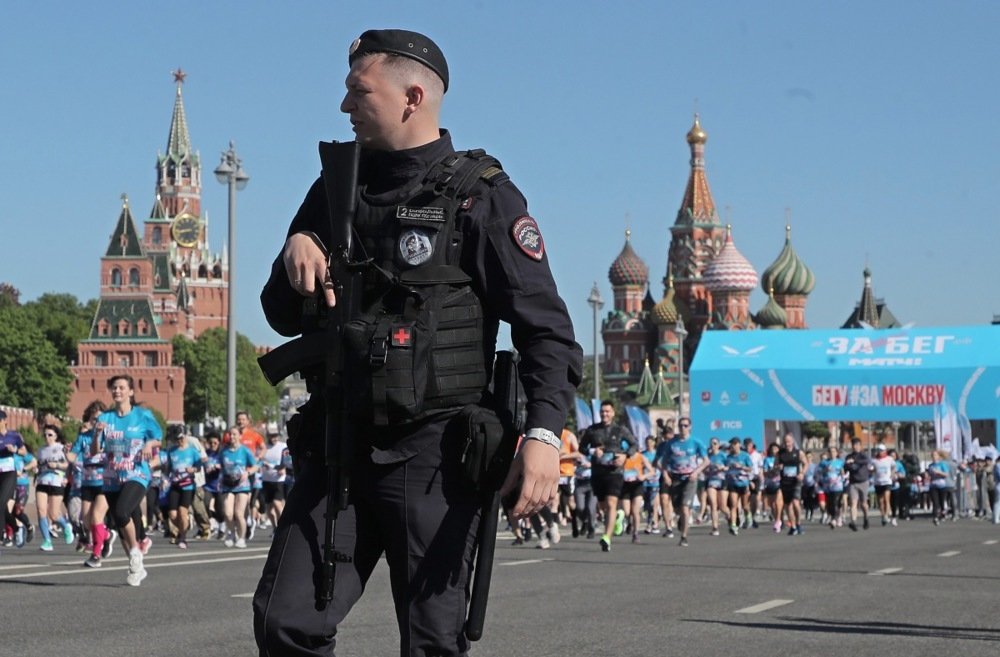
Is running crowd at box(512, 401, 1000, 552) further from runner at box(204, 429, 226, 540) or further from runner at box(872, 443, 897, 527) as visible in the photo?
runner at box(204, 429, 226, 540)

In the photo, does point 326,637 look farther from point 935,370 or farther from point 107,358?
point 107,358

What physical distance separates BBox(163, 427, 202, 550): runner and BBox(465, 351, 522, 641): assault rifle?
19.5 m

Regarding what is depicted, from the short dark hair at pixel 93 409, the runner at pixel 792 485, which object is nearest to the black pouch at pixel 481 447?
the short dark hair at pixel 93 409

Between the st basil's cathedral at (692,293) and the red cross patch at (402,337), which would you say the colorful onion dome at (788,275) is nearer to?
the st basil's cathedral at (692,293)

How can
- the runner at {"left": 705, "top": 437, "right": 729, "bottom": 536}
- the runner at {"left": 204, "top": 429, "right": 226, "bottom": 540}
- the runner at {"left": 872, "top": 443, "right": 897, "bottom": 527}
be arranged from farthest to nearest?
1. the runner at {"left": 872, "top": 443, "right": 897, "bottom": 527}
2. the runner at {"left": 705, "top": 437, "right": 729, "bottom": 536}
3. the runner at {"left": 204, "top": 429, "right": 226, "bottom": 540}

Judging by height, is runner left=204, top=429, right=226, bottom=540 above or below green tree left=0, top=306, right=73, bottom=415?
below

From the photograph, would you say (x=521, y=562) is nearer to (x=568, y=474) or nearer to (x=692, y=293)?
(x=568, y=474)

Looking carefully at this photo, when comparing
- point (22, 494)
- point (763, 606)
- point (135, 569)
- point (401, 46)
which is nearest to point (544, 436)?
point (401, 46)

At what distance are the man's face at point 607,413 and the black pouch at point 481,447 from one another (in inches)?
772

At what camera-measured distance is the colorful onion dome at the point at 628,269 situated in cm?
19638

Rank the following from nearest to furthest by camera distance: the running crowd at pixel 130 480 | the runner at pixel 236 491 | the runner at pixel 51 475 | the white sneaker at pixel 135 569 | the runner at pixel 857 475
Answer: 1. the white sneaker at pixel 135 569
2. the running crowd at pixel 130 480
3. the runner at pixel 236 491
4. the runner at pixel 51 475
5. the runner at pixel 857 475

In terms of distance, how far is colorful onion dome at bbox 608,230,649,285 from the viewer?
19638 cm

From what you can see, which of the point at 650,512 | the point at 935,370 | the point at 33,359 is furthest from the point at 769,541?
the point at 33,359

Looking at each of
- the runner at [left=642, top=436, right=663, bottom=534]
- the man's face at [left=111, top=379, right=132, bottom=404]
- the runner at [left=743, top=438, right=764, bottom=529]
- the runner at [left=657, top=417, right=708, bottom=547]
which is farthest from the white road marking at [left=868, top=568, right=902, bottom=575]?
the runner at [left=743, top=438, right=764, bottom=529]
